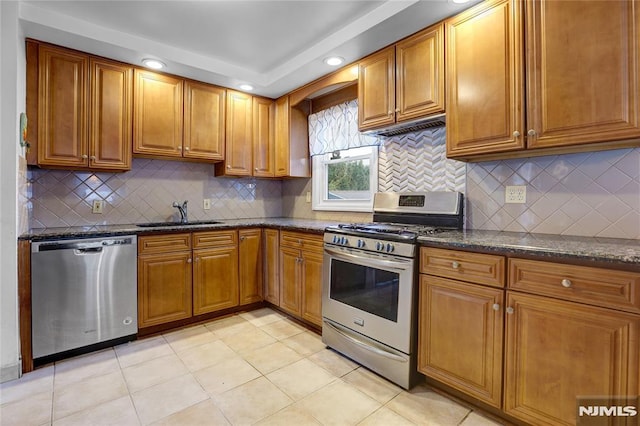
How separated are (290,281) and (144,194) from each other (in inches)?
65.2

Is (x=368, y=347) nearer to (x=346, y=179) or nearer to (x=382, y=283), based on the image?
(x=382, y=283)

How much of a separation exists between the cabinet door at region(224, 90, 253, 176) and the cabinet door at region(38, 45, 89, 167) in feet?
3.95

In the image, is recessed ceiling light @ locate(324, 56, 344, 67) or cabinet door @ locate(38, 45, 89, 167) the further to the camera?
recessed ceiling light @ locate(324, 56, 344, 67)

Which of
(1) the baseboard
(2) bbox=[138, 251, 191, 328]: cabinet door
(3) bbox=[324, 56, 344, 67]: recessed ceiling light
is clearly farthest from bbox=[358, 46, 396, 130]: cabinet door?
(1) the baseboard

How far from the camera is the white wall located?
193 cm

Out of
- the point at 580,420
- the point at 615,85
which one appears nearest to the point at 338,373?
the point at 580,420

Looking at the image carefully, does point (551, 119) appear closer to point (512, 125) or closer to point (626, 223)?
point (512, 125)

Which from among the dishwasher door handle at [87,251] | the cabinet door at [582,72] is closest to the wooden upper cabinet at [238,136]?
the dishwasher door handle at [87,251]

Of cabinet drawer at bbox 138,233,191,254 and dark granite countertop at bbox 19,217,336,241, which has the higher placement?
dark granite countertop at bbox 19,217,336,241

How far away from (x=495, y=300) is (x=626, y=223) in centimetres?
83

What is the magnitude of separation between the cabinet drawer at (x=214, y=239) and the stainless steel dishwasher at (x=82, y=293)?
0.49 meters

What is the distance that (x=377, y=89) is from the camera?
7.93 ft

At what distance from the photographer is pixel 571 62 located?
1.55 metres

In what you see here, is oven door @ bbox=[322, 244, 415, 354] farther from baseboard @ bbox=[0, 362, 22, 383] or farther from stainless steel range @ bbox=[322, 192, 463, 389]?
baseboard @ bbox=[0, 362, 22, 383]
